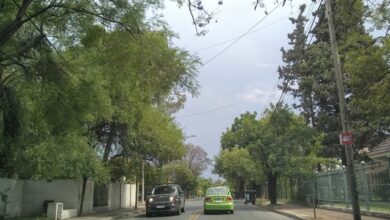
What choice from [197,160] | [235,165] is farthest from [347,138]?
[197,160]

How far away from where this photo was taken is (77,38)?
15945mm

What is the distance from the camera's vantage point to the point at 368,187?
80.1ft

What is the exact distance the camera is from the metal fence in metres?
22.4

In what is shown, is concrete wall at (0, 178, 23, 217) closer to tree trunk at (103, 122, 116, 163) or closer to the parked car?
tree trunk at (103, 122, 116, 163)

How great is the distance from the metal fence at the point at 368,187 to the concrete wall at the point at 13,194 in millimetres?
16397

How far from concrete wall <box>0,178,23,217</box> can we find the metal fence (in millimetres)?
16397

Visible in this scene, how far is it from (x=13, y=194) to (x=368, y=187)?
16.5 meters

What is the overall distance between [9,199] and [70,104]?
34.7 feet

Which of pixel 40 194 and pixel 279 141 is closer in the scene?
pixel 40 194

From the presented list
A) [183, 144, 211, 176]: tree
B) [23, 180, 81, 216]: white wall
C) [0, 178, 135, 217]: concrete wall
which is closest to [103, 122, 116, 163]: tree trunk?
[0, 178, 135, 217]: concrete wall

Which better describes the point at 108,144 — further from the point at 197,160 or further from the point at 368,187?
the point at 197,160

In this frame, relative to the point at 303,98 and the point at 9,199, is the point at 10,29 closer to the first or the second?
the point at 9,199

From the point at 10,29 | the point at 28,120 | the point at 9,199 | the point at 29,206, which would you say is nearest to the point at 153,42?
the point at 10,29

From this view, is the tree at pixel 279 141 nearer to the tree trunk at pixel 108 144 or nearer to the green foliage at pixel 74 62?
the tree trunk at pixel 108 144
